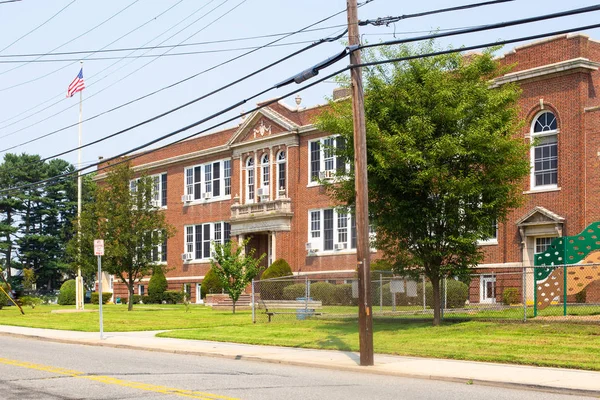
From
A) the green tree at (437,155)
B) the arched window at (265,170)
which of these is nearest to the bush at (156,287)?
the arched window at (265,170)

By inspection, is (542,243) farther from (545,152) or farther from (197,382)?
(197,382)

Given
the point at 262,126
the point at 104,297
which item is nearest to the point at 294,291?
the point at 262,126

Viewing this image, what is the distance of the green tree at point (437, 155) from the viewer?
75.6 feet

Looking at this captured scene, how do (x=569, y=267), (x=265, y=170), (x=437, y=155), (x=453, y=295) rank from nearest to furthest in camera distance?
(x=437, y=155) → (x=569, y=267) → (x=453, y=295) → (x=265, y=170)

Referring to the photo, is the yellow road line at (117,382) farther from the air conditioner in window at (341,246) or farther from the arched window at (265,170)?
the arched window at (265,170)

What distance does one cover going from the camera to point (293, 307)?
36438 mm

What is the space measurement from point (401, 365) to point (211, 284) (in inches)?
1395

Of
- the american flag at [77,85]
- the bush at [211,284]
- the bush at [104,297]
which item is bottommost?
the bush at [104,297]

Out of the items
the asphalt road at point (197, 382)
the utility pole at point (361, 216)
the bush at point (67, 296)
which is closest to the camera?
the asphalt road at point (197, 382)

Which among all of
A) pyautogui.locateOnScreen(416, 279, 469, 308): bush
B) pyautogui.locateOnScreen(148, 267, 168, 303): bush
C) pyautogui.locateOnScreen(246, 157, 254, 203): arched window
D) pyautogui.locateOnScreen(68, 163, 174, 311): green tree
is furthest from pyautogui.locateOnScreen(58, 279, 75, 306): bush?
pyautogui.locateOnScreen(416, 279, 469, 308): bush

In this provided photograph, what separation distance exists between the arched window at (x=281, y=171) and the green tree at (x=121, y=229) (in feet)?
23.9

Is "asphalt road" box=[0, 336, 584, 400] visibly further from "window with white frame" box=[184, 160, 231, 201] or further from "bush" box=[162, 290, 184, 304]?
"bush" box=[162, 290, 184, 304]

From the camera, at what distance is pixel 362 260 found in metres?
17.5

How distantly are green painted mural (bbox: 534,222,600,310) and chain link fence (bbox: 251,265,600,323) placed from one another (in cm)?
3
